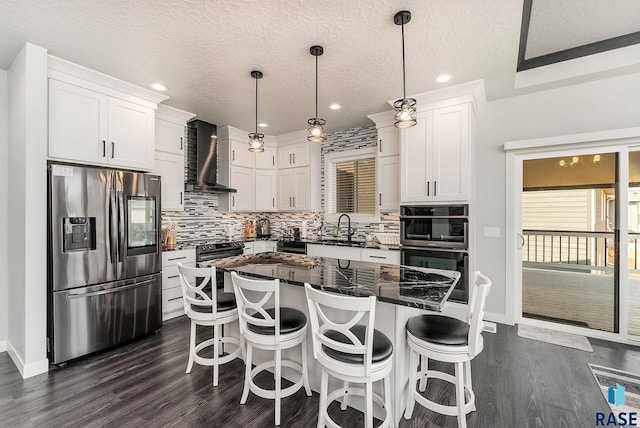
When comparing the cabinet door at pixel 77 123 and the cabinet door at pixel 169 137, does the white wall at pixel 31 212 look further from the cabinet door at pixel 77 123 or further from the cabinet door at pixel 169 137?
the cabinet door at pixel 169 137

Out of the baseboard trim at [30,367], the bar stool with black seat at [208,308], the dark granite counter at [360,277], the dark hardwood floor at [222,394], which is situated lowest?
the dark hardwood floor at [222,394]

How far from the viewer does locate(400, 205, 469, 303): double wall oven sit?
10.9 feet

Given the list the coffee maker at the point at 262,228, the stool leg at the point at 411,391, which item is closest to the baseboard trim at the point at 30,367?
the stool leg at the point at 411,391

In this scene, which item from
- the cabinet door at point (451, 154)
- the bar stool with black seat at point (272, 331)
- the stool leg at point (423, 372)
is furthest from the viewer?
the cabinet door at point (451, 154)

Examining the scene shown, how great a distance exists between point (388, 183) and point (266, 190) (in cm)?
233

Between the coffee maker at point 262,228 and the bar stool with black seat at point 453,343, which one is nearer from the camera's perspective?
the bar stool with black seat at point 453,343

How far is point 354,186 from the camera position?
4.95 meters

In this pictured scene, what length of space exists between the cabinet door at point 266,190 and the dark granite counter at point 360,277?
2421 mm

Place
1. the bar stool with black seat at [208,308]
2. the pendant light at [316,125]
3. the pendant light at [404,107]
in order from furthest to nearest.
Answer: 1. the pendant light at [316,125]
2. the bar stool with black seat at [208,308]
3. the pendant light at [404,107]

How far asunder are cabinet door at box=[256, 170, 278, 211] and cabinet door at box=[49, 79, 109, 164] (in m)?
2.50

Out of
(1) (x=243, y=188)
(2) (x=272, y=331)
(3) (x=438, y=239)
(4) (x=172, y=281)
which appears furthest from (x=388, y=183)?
(4) (x=172, y=281)

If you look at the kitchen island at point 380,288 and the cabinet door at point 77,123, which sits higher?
the cabinet door at point 77,123

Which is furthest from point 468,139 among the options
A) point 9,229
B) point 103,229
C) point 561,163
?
point 9,229

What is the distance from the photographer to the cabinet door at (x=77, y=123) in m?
2.65
